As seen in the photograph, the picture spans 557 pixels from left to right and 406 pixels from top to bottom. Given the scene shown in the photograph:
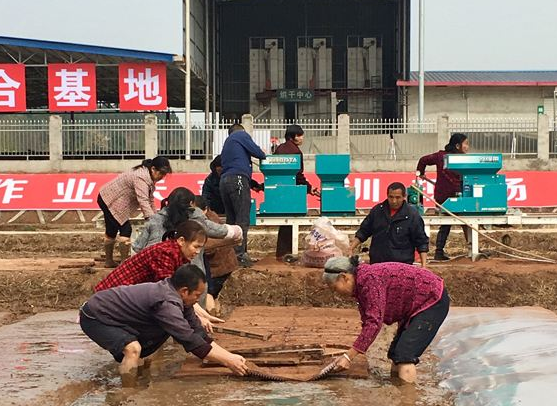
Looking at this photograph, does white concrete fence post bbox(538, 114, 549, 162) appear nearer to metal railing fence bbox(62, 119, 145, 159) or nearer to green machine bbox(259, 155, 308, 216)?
metal railing fence bbox(62, 119, 145, 159)

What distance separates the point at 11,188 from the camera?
20.6 m

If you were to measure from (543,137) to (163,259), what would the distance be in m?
19.9

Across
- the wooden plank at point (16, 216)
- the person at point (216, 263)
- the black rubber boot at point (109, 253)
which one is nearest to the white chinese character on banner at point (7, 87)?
the wooden plank at point (16, 216)

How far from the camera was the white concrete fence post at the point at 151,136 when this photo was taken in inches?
990

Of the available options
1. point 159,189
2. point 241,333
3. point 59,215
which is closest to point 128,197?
point 241,333

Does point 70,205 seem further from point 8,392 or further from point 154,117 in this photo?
point 8,392

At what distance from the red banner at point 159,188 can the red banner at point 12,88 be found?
7550 mm

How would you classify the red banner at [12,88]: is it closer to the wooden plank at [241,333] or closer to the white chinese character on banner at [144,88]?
the white chinese character on banner at [144,88]

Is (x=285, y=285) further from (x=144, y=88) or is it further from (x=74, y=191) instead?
(x=144, y=88)

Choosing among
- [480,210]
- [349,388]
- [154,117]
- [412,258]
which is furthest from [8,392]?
[154,117]

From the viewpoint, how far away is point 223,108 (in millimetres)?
40812

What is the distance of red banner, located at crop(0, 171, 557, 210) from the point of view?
20.0 m

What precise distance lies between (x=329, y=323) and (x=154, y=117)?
56.8 feet

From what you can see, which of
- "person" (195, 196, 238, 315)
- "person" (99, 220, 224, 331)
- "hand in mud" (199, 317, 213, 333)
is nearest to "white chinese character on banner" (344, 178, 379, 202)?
"person" (195, 196, 238, 315)
